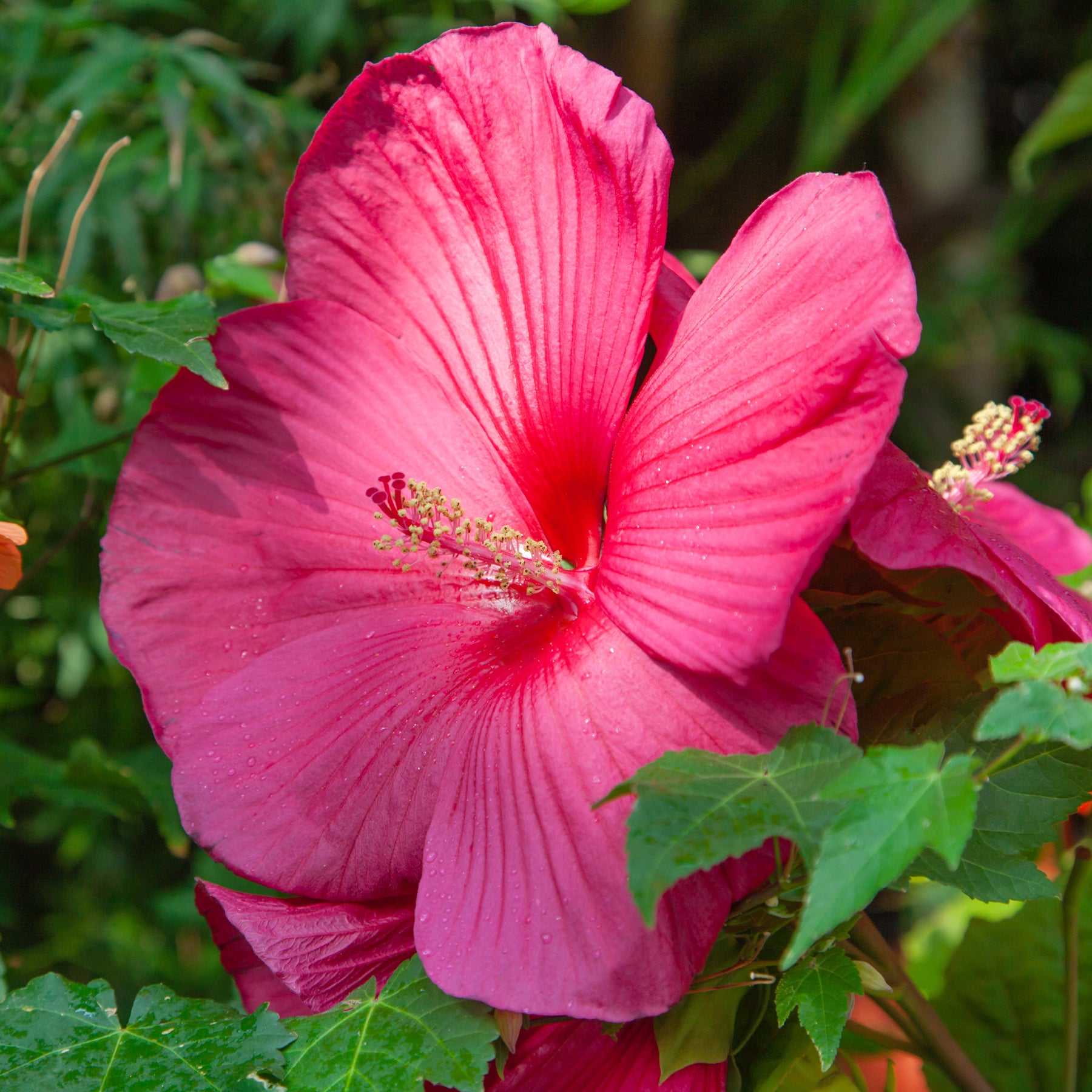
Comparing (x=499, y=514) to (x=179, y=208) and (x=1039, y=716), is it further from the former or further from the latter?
(x=179, y=208)

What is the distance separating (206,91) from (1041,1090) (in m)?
1.13

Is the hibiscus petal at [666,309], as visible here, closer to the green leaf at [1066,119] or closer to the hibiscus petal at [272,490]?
the hibiscus petal at [272,490]

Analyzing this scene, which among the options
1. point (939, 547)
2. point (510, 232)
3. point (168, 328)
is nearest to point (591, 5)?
point (510, 232)

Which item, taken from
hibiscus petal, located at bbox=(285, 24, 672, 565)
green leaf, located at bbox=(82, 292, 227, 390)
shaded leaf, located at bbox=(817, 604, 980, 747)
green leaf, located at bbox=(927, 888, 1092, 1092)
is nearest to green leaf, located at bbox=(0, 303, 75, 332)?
green leaf, located at bbox=(82, 292, 227, 390)

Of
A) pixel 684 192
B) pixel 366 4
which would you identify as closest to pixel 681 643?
pixel 366 4

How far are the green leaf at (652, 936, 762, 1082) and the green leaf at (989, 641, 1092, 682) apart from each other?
0.56 ft

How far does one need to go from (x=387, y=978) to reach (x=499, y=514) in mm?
238

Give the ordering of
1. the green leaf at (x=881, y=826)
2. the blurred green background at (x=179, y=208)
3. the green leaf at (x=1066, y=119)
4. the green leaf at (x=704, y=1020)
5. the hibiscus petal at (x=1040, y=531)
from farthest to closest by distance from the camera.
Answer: the green leaf at (x=1066, y=119) → the blurred green background at (x=179, y=208) → the hibiscus petal at (x=1040, y=531) → the green leaf at (x=704, y=1020) → the green leaf at (x=881, y=826)

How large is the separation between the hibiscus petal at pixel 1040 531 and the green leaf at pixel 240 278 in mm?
525

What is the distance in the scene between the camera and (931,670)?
463 mm

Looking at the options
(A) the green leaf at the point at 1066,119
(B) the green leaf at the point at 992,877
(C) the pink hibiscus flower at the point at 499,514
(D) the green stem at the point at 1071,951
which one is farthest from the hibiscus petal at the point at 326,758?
(A) the green leaf at the point at 1066,119

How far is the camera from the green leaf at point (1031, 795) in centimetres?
43

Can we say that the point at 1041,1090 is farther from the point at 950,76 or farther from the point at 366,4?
the point at 950,76

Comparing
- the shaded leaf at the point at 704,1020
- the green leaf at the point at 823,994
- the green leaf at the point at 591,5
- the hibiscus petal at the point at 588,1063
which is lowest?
the hibiscus petal at the point at 588,1063
